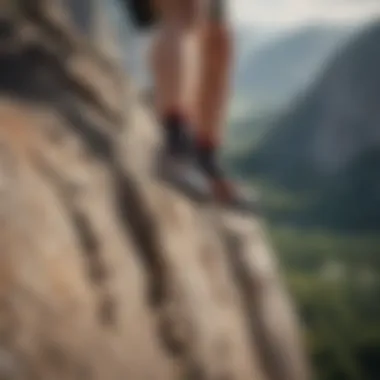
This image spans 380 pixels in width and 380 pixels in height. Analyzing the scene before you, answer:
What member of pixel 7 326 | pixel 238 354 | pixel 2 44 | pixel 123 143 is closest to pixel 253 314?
pixel 238 354

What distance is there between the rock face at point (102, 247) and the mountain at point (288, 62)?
0.18 m

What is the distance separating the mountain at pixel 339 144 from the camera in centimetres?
154

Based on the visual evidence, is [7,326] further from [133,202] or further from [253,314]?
[253,314]

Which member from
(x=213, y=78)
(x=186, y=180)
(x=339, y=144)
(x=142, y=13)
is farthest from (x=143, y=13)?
(x=339, y=144)

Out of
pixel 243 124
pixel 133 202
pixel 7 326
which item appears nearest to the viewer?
pixel 7 326

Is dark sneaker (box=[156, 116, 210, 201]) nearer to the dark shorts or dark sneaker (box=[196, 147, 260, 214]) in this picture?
dark sneaker (box=[196, 147, 260, 214])

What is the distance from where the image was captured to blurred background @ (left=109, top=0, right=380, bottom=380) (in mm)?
1508

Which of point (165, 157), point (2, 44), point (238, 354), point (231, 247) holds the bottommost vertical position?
point (238, 354)

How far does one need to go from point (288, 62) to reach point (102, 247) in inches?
17.6

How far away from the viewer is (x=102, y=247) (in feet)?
4.35

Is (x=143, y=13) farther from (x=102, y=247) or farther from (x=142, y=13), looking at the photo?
(x=102, y=247)

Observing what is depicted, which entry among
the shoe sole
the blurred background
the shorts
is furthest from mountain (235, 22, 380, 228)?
the shorts

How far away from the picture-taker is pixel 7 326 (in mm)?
1180

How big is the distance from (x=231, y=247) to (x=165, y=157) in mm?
175
